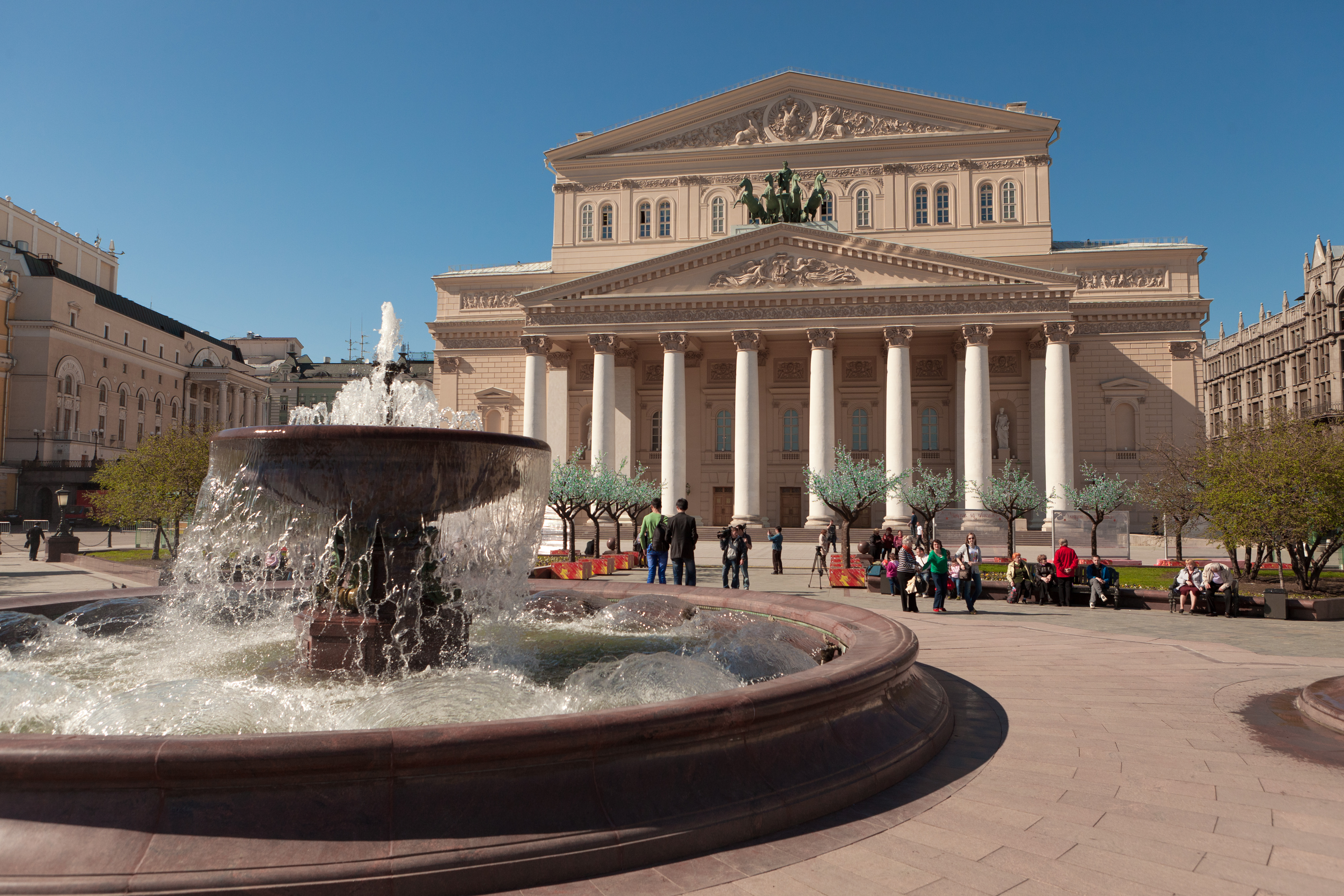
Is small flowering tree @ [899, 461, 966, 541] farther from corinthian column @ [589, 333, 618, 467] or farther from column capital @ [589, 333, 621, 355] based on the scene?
column capital @ [589, 333, 621, 355]

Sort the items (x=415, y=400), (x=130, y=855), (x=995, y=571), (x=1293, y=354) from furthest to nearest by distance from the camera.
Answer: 1. (x=1293, y=354)
2. (x=995, y=571)
3. (x=415, y=400)
4. (x=130, y=855)

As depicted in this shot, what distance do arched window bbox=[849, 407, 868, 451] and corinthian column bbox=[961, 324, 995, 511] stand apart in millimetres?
6372

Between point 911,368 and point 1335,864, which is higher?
point 911,368

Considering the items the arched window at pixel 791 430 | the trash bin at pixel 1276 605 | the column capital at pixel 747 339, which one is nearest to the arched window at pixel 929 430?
the arched window at pixel 791 430

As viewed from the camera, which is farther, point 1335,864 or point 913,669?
point 913,669

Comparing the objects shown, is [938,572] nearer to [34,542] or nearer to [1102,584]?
[1102,584]

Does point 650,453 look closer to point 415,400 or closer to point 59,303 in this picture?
point 415,400

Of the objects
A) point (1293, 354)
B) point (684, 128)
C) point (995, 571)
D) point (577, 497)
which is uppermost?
point (684, 128)

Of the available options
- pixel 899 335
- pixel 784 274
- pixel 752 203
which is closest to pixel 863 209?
pixel 752 203

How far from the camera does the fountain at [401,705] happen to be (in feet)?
10.3

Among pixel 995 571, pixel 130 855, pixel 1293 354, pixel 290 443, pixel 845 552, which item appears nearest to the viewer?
pixel 130 855

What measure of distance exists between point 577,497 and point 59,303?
160 feet

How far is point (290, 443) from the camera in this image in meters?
5.50

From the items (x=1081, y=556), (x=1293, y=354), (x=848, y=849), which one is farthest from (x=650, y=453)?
(x=1293, y=354)
